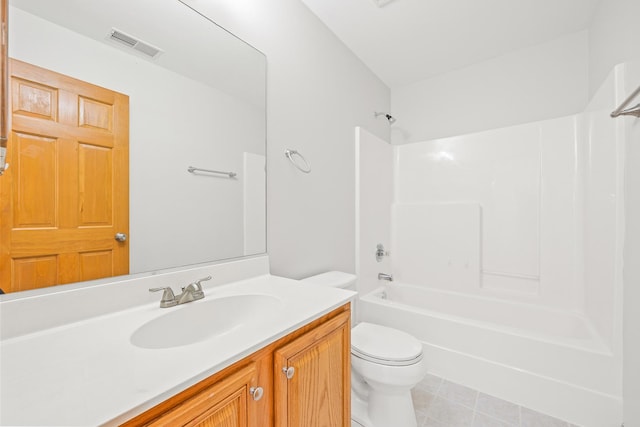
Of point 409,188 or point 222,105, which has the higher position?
point 222,105

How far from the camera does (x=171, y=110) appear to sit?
1.07m

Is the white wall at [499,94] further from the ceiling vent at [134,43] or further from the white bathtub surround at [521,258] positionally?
the ceiling vent at [134,43]

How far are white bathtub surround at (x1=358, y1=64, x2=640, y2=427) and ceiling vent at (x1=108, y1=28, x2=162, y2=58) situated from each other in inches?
64.4

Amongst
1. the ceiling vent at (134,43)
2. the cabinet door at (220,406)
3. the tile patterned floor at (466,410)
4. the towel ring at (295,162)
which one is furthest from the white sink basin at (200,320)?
the tile patterned floor at (466,410)

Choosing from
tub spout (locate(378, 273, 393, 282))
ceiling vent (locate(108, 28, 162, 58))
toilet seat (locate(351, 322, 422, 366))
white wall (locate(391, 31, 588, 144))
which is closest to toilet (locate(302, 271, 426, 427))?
toilet seat (locate(351, 322, 422, 366))

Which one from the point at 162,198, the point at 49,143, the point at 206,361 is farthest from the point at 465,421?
the point at 49,143

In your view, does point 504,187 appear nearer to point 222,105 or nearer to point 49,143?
point 222,105

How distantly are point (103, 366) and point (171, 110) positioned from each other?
0.91 meters

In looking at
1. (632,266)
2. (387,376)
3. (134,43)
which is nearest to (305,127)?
(134,43)

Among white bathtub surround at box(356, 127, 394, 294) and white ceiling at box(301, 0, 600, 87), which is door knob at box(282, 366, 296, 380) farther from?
white ceiling at box(301, 0, 600, 87)

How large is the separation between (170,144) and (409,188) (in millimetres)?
2261

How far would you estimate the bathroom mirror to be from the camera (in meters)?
0.81

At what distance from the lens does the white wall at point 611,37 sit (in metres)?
1.33

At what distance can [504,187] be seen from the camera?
2252 mm
